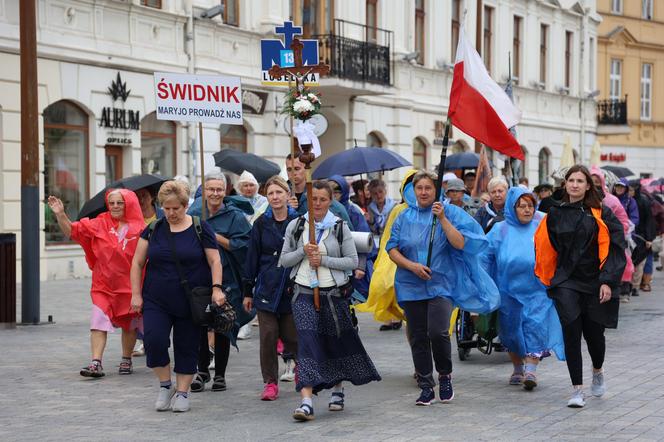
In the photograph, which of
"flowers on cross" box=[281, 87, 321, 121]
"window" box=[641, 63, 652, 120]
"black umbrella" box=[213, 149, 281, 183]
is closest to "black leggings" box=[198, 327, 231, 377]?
"flowers on cross" box=[281, 87, 321, 121]

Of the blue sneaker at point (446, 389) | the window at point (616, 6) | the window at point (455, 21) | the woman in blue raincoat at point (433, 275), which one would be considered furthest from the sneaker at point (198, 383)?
the window at point (616, 6)

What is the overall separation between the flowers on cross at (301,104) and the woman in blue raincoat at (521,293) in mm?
1943

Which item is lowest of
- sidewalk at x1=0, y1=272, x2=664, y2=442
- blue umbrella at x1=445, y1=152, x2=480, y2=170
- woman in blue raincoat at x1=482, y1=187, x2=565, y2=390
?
sidewalk at x1=0, y1=272, x2=664, y2=442

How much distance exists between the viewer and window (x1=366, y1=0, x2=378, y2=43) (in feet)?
101

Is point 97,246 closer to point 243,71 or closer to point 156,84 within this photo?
point 156,84

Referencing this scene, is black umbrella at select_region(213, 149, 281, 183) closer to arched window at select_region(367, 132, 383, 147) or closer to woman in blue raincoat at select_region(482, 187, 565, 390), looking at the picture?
woman in blue raincoat at select_region(482, 187, 565, 390)

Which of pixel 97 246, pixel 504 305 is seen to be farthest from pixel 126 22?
pixel 504 305

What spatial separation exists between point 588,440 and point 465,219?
2119mm

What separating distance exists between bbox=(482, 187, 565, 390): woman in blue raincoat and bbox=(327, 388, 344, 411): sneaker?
1603 mm

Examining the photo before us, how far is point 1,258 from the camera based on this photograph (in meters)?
13.7

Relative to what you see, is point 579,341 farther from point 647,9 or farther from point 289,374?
point 647,9

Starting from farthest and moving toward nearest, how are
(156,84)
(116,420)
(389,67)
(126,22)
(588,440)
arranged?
(389,67) → (126,22) → (156,84) → (116,420) → (588,440)

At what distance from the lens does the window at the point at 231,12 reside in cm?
2560

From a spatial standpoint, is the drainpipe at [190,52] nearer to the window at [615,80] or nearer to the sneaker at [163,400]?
the sneaker at [163,400]
